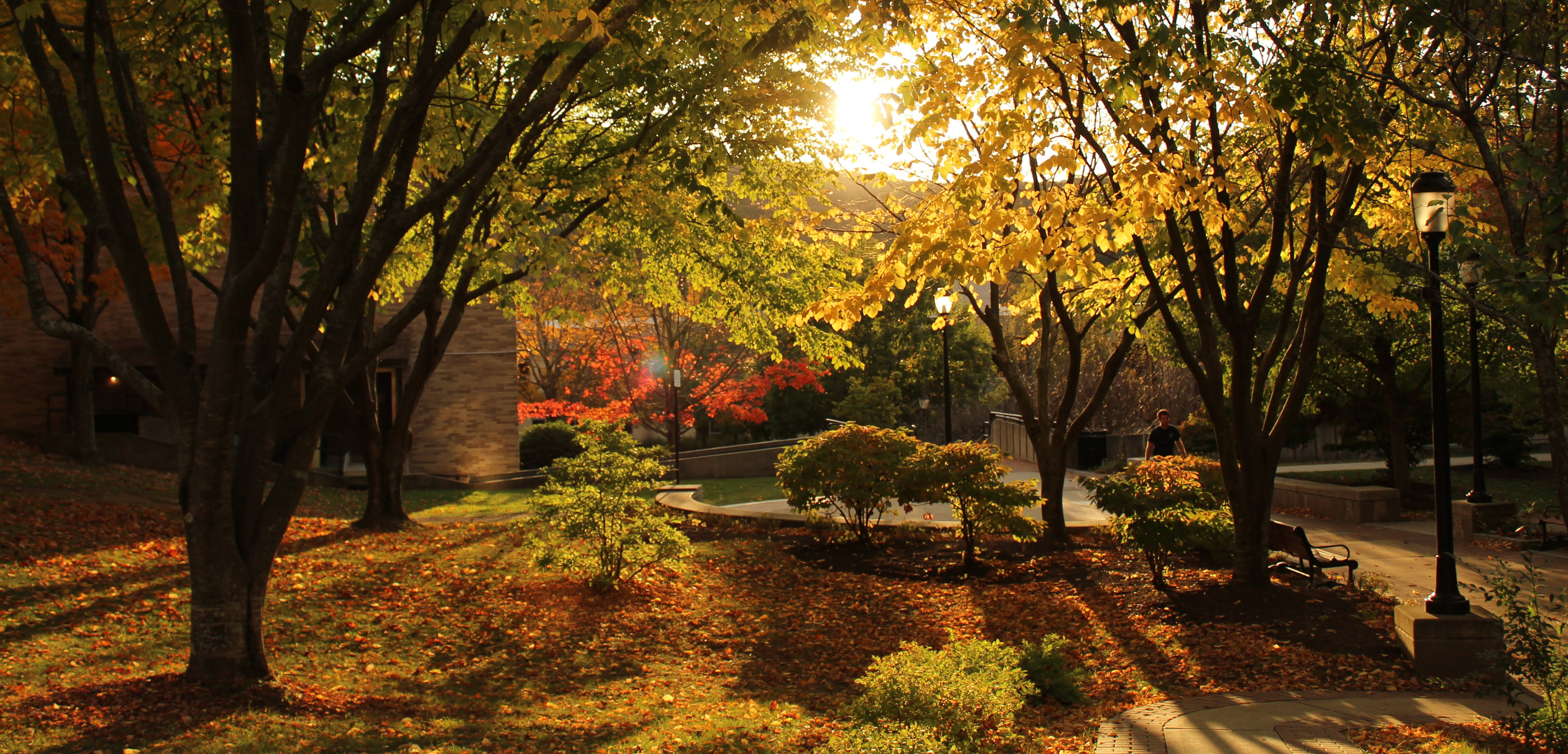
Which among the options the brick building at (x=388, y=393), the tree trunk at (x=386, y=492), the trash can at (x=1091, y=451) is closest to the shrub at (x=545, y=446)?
the brick building at (x=388, y=393)

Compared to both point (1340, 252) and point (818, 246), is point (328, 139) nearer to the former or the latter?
point (818, 246)

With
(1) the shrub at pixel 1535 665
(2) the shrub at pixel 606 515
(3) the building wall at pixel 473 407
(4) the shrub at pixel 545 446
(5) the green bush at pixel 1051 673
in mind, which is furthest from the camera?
(4) the shrub at pixel 545 446

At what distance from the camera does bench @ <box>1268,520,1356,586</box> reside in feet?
31.0

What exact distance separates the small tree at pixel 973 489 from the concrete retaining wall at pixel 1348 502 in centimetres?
633

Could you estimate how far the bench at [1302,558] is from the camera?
945 centimetres

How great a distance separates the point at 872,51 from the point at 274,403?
7.40 m

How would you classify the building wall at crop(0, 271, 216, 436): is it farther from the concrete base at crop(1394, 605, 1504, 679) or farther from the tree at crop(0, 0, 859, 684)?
the concrete base at crop(1394, 605, 1504, 679)

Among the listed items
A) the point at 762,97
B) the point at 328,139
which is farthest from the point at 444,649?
the point at 762,97

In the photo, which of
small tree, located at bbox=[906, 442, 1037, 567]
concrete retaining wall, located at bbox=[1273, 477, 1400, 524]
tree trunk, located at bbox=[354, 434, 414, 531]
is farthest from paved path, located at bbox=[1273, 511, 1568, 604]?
tree trunk, located at bbox=[354, 434, 414, 531]

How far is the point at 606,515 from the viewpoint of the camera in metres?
9.87

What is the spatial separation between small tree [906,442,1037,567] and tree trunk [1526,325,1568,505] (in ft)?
17.9

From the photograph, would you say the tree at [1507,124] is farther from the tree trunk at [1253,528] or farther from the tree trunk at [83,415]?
the tree trunk at [83,415]

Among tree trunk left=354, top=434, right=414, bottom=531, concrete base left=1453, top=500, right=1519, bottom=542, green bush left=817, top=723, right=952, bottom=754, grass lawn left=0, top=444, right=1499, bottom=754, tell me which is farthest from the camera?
tree trunk left=354, top=434, right=414, bottom=531

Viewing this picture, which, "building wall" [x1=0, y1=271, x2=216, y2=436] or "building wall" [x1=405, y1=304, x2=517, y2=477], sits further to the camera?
"building wall" [x1=405, y1=304, x2=517, y2=477]
